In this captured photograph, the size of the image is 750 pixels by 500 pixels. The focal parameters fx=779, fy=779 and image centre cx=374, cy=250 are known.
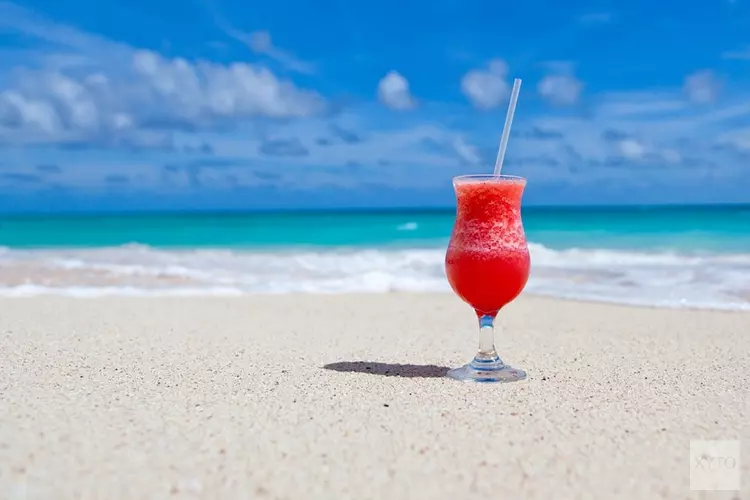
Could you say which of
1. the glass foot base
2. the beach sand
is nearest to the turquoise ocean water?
the beach sand

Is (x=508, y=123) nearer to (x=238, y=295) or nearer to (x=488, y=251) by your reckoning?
(x=488, y=251)

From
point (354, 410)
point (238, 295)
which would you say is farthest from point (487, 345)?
point (238, 295)

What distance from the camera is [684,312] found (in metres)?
6.26

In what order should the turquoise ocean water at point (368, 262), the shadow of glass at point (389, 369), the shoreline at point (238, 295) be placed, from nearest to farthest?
the shadow of glass at point (389, 369) → the shoreline at point (238, 295) → the turquoise ocean water at point (368, 262)

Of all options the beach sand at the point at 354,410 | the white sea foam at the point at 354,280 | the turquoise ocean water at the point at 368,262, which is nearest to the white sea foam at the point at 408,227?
the turquoise ocean water at the point at 368,262

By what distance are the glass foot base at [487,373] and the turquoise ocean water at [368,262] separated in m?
3.80

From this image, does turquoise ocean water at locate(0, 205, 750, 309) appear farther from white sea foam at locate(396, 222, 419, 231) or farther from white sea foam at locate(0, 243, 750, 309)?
white sea foam at locate(396, 222, 419, 231)

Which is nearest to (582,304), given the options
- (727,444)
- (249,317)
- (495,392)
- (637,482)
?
(249,317)

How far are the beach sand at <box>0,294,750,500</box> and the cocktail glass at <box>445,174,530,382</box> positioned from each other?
36cm

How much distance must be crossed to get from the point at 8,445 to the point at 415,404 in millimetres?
1422

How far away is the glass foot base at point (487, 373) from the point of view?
11.3 ft

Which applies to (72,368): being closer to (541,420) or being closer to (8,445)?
(8,445)

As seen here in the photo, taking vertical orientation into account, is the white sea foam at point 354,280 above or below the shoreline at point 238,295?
above

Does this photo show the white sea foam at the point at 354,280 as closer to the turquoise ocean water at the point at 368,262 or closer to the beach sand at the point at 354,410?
the turquoise ocean water at the point at 368,262
